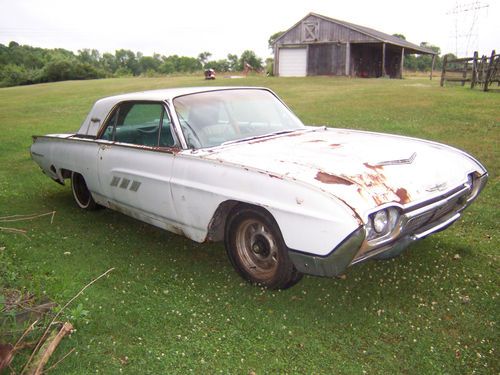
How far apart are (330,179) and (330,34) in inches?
1160

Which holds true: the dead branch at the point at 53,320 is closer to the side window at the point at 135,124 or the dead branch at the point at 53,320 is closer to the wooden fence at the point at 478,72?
the side window at the point at 135,124

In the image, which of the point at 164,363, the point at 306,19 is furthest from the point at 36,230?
the point at 306,19

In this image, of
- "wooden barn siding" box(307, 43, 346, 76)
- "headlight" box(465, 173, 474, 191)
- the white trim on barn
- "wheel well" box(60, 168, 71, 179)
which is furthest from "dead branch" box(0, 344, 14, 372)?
the white trim on barn

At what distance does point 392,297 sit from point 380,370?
81 cm

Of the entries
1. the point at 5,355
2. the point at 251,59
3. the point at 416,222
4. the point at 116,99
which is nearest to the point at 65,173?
the point at 116,99

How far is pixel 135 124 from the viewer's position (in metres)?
4.56

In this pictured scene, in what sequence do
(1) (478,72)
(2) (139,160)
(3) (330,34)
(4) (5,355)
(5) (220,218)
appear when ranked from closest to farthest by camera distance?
(4) (5,355)
(5) (220,218)
(2) (139,160)
(1) (478,72)
(3) (330,34)

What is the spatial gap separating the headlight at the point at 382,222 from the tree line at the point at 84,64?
137 ft

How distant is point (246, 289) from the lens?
338 centimetres

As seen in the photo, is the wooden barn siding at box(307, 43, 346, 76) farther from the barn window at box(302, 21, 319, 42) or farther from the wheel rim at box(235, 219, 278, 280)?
the wheel rim at box(235, 219, 278, 280)

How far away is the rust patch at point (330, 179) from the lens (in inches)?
106

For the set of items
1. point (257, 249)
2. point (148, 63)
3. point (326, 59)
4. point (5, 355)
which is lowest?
point (5, 355)

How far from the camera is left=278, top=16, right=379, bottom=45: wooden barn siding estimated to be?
29.1m

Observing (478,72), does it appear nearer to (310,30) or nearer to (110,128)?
(310,30)
